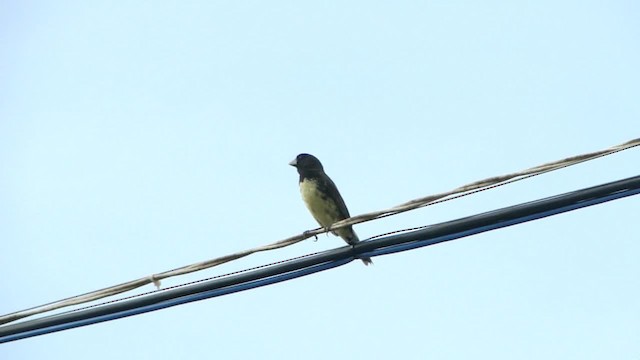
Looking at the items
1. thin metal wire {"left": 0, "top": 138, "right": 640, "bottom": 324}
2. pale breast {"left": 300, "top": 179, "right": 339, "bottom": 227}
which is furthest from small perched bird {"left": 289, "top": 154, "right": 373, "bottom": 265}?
thin metal wire {"left": 0, "top": 138, "right": 640, "bottom": 324}

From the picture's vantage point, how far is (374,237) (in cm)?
462

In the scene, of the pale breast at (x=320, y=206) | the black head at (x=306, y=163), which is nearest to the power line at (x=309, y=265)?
the pale breast at (x=320, y=206)

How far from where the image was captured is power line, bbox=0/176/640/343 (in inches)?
162

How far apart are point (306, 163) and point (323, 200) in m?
0.55

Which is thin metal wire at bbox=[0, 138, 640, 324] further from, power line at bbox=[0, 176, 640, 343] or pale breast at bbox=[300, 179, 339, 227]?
pale breast at bbox=[300, 179, 339, 227]

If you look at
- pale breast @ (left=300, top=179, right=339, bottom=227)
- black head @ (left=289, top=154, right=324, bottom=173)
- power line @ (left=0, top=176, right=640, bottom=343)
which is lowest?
power line @ (left=0, top=176, right=640, bottom=343)

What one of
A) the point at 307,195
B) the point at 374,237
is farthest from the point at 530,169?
the point at 307,195

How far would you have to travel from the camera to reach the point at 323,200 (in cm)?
838

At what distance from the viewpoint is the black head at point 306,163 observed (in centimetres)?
874

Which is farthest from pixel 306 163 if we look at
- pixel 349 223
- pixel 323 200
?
pixel 349 223

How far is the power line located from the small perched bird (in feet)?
11.7

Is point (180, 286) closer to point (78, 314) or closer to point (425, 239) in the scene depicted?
point (78, 314)

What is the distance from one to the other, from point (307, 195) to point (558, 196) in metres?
4.47

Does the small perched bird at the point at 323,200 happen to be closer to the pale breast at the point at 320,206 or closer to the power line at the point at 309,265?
the pale breast at the point at 320,206
